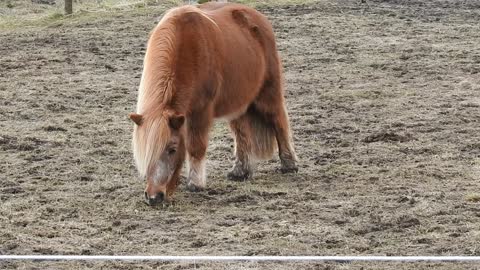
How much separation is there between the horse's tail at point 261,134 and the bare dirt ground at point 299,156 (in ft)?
0.68

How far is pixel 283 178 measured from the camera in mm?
6746

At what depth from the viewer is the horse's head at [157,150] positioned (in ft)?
17.7

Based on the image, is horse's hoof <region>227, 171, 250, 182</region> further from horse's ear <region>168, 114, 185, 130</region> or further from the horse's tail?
horse's ear <region>168, 114, 185, 130</region>

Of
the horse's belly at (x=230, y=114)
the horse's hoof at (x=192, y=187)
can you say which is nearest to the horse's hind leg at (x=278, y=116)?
the horse's belly at (x=230, y=114)

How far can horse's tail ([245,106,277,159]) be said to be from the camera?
693 centimetres

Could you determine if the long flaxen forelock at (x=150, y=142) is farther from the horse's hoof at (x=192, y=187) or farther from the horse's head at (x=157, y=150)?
the horse's hoof at (x=192, y=187)

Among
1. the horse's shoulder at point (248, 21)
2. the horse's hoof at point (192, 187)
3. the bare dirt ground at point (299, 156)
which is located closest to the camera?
the bare dirt ground at point (299, 156)

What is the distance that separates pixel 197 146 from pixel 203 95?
0.38m

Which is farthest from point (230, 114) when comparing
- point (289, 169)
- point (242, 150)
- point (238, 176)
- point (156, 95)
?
point (156, 95)

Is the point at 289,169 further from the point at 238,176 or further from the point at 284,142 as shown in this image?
the point at 238,176

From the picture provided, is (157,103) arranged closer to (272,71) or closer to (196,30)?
(196,30)

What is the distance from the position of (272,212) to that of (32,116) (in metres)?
4.01

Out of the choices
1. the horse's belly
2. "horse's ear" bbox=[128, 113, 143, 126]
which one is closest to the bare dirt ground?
the horse's belly

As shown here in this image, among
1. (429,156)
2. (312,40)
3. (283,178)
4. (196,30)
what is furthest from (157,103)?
(312,40)
